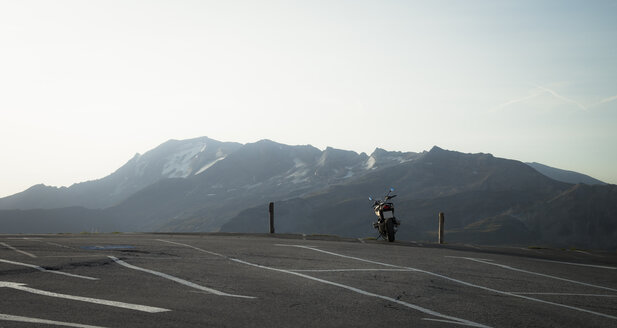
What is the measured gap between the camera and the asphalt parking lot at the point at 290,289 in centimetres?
741

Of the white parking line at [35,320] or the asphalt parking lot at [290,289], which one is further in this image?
the asphalt parking lot at [290,289]

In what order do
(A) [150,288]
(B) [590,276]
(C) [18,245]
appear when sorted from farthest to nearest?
1. (C) [18,245]
2. (B) [590,276]
3. (A) [150,288]

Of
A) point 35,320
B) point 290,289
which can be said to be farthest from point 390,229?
point 35,320

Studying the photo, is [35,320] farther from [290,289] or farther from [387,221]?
[387,221]

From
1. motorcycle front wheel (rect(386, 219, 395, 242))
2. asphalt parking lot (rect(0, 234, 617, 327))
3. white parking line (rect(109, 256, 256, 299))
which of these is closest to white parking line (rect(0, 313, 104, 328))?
asphalt parking lot (rect(0, 234, 617, 327))

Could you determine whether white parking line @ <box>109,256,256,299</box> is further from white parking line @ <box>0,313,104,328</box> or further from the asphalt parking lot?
white parking line @ <box>0,313,104,328</box>

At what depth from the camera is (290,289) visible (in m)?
9.60

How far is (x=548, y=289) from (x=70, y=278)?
9030 mm

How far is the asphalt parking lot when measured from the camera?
24.3 ft

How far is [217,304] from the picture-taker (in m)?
8.16

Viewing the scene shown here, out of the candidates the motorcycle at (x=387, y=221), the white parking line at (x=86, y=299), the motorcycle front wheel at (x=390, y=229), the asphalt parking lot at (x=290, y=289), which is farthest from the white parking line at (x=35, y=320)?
the motorcycle front wheel at (x=390, y=229)

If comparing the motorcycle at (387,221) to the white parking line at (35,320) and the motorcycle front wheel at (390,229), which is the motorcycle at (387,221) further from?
the white parking line at (35,320)

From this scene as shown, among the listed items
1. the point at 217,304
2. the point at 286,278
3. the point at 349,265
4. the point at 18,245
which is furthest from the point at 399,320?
the point at 18,245

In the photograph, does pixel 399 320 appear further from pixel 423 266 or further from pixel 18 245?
pixel 18 245
